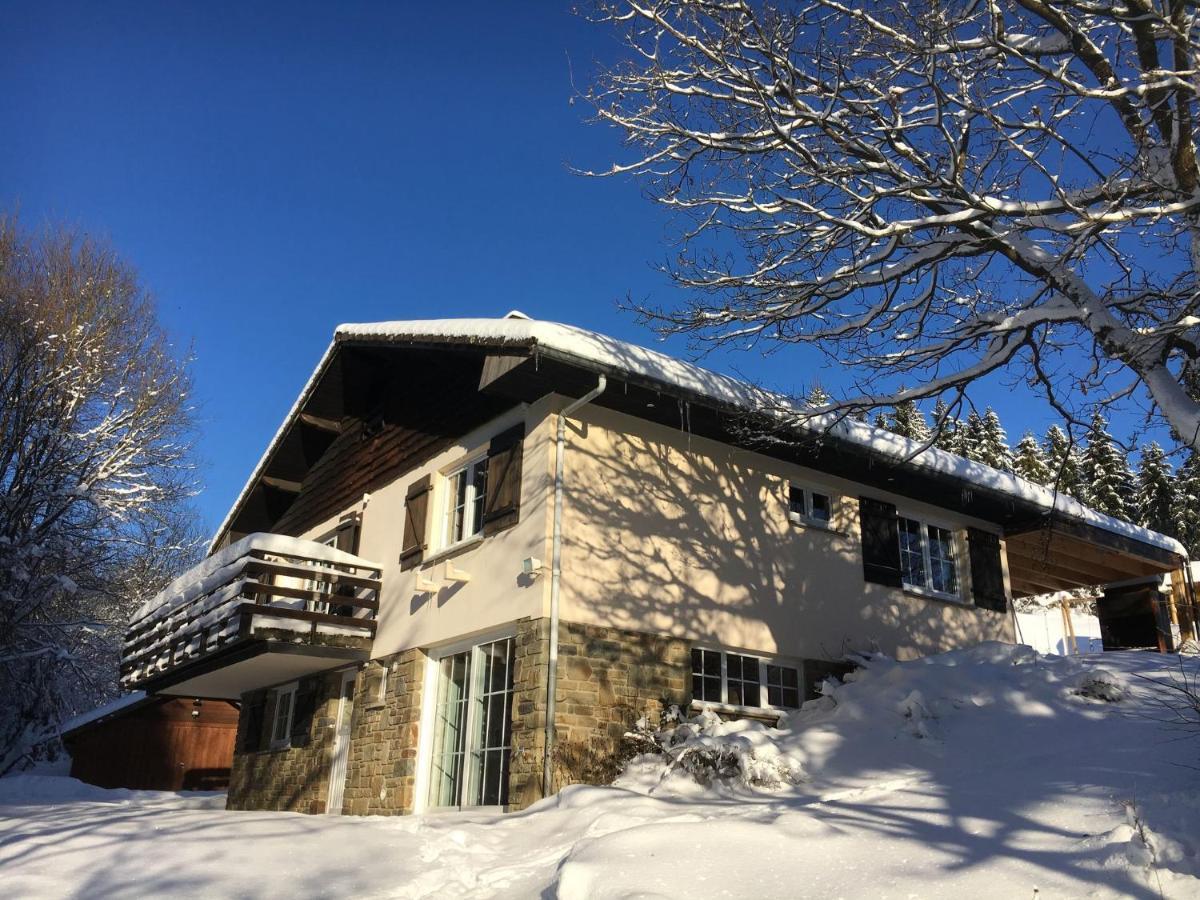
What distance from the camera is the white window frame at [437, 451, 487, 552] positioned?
36.4 ft

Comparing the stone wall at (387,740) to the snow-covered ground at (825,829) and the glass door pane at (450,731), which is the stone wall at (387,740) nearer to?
the glass door pane at (450,731)

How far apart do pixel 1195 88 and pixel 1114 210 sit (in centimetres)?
81

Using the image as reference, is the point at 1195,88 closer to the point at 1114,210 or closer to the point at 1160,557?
the point at 1114,210

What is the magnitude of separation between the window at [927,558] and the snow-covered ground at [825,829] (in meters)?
4.08

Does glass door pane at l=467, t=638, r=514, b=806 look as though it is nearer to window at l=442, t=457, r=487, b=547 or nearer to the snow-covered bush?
window at l=442, t=457, r=487, b=547

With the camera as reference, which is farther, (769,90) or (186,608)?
(186,608)

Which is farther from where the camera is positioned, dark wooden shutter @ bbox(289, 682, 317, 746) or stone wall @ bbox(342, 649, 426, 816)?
dark wooden shutter @ bbox(289, 682, 317, 746)

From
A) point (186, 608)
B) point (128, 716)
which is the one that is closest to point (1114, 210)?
point (186, 608)

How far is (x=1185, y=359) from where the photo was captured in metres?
7.26

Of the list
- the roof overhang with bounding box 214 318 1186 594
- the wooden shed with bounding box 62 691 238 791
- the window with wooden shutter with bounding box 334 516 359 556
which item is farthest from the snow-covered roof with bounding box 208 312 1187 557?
the wooden shed with bounding box 62 691 238 791

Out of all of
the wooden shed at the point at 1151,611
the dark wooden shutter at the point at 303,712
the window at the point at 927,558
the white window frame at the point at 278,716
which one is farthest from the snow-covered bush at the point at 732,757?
the wooden shed at the point at 1151,611

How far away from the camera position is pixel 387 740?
1115 cm

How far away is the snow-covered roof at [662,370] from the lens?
29.9 ft

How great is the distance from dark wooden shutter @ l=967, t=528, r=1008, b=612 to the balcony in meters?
8.64
